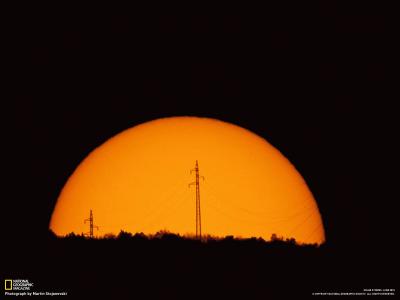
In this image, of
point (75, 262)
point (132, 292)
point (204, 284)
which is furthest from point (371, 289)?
point (75, 262)

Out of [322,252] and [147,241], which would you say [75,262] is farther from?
[322,252]

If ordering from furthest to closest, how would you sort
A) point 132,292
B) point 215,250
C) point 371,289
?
1. point 215,250
2. point 371,289
3. point 132,292

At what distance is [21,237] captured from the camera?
14.8 metres

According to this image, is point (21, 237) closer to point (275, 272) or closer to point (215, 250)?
point (215, 250)

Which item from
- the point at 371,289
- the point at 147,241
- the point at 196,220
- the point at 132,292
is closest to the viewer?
the point at 132,292

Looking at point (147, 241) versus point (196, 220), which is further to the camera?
point (196, 220)

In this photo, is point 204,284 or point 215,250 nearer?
point 204,284

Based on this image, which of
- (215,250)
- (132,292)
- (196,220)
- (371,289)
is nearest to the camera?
(132,292)

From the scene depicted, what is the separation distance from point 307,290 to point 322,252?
2794mm

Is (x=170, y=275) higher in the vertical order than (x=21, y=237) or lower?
lower

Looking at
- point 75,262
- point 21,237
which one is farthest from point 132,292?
point 21,237

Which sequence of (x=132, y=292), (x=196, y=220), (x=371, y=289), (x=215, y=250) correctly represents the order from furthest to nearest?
1. (x=196, y=220)
2. (x=215, y=250)
3. (x=371, y=289)
4. (x=132, y=292)

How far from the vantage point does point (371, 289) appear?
1255cm

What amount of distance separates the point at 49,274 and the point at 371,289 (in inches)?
267
